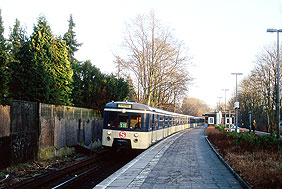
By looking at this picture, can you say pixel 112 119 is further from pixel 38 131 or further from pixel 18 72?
pixel 18 72

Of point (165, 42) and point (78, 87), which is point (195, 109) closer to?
point (165, 42)

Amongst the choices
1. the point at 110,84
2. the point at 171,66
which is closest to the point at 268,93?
the point at 171,66

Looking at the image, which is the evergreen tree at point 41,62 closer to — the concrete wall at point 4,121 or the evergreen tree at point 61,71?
the evergreen tree at point 61,71

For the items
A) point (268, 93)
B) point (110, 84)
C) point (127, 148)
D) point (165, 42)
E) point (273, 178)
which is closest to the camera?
point (273, 178)

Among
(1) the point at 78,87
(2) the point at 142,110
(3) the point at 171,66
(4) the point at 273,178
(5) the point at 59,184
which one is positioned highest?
(3) the point at 171,66

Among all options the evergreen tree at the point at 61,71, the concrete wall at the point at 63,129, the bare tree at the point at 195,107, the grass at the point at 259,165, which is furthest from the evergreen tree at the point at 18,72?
the bare tree at the point at 195,107

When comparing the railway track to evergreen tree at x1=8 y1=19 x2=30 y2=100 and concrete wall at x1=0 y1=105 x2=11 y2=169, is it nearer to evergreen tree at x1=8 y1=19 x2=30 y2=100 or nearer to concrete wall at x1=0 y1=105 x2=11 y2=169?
concrete wall at x1=0 y1=105 x2=11 y2=169

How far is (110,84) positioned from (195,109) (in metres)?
100

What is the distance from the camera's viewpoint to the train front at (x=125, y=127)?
14.8 m

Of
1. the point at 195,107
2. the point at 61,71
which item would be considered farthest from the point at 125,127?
the point at 195,107

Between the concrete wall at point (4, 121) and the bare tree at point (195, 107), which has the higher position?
the bare tree at point (195, 107)

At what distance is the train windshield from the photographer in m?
15.0

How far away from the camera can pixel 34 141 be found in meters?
11.7

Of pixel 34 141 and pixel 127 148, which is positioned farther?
pixel 127 148
